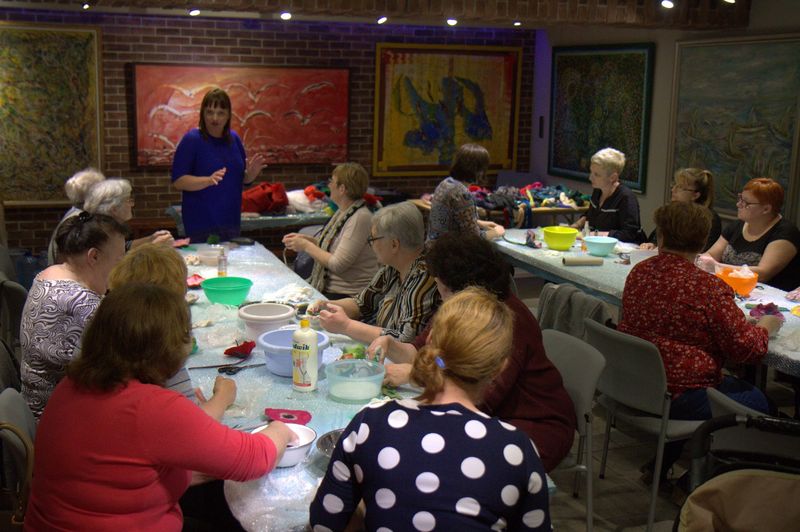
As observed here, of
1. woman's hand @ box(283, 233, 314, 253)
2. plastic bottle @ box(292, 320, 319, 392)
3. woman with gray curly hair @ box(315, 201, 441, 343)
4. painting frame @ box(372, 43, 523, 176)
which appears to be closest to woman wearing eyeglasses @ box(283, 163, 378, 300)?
woman's hand @ box(283, 233, 314, 253)

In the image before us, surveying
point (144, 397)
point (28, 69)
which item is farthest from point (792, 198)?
point (28, 69)

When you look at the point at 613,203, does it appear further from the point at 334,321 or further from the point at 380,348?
the point at 380,348

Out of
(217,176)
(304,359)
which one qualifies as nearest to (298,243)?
(217,176)

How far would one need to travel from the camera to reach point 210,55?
7.57m

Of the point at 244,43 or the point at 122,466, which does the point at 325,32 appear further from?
the point at 122,466

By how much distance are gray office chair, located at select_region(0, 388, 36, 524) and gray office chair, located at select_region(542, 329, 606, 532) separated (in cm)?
163

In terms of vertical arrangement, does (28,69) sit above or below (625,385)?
above

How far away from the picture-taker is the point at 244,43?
7680 millimetres

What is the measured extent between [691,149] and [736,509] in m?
5.33

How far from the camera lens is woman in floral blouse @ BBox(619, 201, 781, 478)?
3.15m

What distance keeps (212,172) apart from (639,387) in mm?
3237

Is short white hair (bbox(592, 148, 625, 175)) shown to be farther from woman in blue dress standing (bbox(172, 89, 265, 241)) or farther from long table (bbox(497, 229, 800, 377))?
woman in blue dress standing (bbox(172, 89, 265, 241))

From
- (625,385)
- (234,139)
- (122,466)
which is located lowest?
(625,385)

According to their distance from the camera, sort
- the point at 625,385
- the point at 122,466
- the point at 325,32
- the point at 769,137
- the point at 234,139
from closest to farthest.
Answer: the point at 122,466 < the point at 625,385 < the point at 234,139 < the point at 769,137 < the point at 325,32
